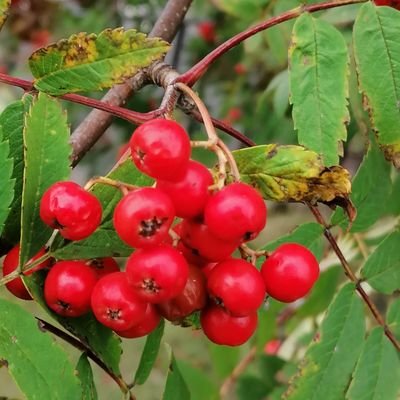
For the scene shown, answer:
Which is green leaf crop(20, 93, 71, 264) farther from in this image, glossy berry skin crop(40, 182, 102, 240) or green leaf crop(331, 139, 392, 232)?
green leaf crop(331, 139, 392, 232)

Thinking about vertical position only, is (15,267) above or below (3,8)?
below

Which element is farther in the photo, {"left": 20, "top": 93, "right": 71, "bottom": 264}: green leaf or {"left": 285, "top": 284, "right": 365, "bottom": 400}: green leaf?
{"left": 285, "top": 284, "right": 365, "bottom": 400}: green leaf

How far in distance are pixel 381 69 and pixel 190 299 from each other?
385 millimetres

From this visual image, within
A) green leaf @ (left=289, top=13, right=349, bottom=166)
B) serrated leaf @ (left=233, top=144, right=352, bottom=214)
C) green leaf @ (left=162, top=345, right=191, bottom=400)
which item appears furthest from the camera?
green leaf @ (left=162, top=345, right=191, bottom=400)

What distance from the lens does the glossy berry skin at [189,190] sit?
763mm

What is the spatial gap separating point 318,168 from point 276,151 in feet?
0.16

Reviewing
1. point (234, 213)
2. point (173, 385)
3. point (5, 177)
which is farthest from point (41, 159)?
point (173, 385)

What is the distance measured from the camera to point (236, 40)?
3.15 ft

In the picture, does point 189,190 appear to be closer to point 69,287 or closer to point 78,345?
point 69,287

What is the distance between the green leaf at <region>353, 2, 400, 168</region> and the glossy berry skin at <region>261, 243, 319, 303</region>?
0.22 metres

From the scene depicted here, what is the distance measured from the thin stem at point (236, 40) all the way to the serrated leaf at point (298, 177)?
0.13 m

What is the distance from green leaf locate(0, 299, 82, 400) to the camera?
83 centimetres

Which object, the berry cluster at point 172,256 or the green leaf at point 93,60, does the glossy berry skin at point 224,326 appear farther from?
the green leaf at point 93,60

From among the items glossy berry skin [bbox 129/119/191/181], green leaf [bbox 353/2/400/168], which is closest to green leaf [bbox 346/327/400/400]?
green leaf [bbox 353/2/400/168]
